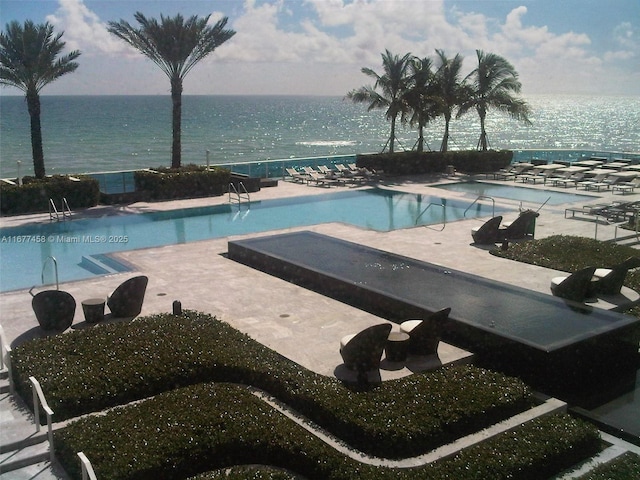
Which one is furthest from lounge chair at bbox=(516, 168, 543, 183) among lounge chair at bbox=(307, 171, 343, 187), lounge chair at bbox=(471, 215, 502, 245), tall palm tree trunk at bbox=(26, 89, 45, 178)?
tall palm tree trunk at bbox=(26, 89, 45, 178)

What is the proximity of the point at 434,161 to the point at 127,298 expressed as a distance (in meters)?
22.2

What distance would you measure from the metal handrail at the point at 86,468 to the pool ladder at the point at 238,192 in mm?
16517

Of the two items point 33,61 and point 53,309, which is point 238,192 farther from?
point 53,309

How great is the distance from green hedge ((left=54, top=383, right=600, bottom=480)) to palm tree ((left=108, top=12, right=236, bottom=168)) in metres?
18.4

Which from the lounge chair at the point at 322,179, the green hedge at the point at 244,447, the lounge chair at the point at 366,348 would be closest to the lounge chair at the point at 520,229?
the lounge chair at the point at 366,348

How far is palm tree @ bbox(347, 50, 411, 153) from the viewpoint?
2991cm

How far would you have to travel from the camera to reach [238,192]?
22609 millimetres

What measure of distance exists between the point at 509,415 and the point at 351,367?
6.58 ft

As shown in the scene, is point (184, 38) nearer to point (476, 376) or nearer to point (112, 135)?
point (476, 376)

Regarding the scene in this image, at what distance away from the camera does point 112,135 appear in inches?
3519

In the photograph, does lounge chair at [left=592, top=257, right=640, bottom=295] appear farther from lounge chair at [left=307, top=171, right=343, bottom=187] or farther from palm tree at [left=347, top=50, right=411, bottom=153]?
palm tree at [left=347, top=50, right=411, bottom=153]

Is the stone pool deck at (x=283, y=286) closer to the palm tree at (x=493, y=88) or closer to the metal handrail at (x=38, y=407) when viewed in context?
the metal handrail at (x=38, y=407)

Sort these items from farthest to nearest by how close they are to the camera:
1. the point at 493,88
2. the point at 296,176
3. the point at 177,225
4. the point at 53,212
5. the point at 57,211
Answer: the point at 493,88, the point at 296,176, the point at 57,211, the point at 53,212, the point at 177,225

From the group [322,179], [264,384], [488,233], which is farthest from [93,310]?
[322,179]
